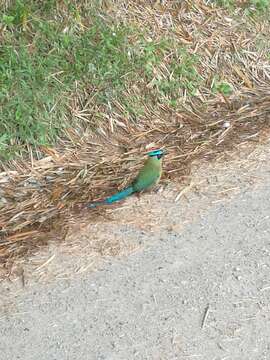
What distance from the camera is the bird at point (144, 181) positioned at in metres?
4.59

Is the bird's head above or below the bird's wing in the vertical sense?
above

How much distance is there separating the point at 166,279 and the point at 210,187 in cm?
95

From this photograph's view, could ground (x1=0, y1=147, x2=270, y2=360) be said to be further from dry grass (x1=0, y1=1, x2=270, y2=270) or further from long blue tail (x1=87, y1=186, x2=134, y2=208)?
dry grass (x1=0, y1=1, x2=270, y2=270)

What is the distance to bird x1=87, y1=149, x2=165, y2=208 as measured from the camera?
4594mm

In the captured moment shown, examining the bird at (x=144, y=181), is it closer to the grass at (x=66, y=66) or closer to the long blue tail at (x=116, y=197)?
the long blue tail at (x=116, y=197)

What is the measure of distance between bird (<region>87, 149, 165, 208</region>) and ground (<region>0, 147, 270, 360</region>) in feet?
0.21

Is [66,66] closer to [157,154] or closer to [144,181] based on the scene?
[157,154]

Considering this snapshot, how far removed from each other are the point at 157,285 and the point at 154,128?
5.46 feet

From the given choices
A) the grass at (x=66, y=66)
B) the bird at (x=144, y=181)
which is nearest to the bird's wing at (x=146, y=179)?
the bird at (x=144, y=181)

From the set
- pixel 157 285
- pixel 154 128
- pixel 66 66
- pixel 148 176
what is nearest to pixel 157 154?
pixel 148 176

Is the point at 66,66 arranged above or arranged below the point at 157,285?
above

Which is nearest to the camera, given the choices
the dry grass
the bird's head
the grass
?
the dry grass

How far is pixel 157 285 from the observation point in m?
3.91

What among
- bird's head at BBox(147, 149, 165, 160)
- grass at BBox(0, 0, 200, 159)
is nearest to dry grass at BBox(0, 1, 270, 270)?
grass at BBox(0, 0, 200, 159)
